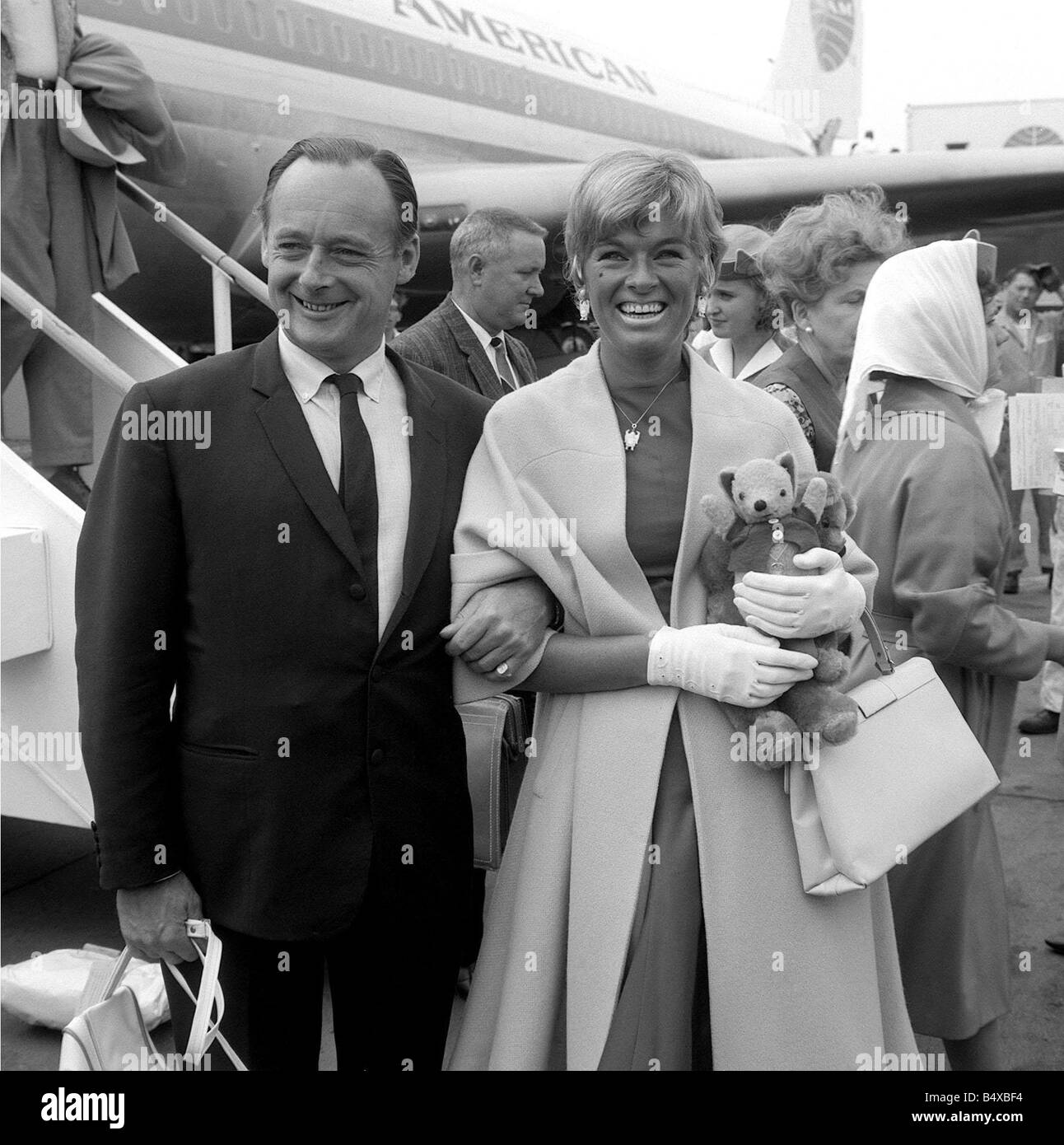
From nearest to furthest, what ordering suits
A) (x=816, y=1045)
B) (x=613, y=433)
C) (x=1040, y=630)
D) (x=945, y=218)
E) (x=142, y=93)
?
(x=816, y=1045) < (x=613, y=433) < (x=1040, y=630) < (x=142, y=93) < (x=945, y=218)

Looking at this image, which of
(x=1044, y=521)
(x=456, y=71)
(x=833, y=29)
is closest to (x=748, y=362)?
(x=1044, y=521)

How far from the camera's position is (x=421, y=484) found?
1651 mm

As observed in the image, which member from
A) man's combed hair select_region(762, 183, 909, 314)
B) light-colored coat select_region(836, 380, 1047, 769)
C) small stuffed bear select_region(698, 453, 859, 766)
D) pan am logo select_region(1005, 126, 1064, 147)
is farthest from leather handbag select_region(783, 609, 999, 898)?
pan am logo select_region(1005, 126, 1064, 147)

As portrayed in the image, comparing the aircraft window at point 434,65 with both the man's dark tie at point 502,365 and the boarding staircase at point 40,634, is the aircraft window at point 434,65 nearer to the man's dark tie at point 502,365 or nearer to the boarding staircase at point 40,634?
the man's dark tie at point 502,365

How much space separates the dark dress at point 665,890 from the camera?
1.52 m

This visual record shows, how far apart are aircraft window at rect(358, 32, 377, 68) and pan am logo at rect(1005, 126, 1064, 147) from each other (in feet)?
64.0

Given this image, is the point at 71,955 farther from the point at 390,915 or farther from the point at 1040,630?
the point at 1040,630

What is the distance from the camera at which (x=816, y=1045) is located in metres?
1.52

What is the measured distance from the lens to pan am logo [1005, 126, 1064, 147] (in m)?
24.0

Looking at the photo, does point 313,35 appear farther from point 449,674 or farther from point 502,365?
point 449,674

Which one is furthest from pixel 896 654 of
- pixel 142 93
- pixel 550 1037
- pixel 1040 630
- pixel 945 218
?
pixel 945 218
